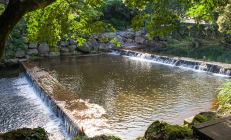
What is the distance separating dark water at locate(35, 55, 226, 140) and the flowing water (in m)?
1.51

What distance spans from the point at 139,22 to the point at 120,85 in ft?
17.6

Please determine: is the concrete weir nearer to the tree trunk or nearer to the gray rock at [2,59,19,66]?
the tree trunk

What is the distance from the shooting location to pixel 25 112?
631 centimetres

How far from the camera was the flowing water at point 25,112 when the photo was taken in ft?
17.5

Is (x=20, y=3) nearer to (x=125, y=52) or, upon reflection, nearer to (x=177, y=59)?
(x=177, y=59)

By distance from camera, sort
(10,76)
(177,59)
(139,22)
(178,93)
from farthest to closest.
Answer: (177,59) → (10,76) → (178,93) → (139,22)

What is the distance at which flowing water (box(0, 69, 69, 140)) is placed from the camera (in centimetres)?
532

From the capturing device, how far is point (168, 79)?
9.66m

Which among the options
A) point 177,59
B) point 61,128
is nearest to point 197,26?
point 177,59

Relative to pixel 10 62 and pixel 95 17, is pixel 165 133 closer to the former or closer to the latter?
pixel 95 17

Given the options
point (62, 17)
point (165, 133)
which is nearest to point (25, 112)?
point (62, 17)

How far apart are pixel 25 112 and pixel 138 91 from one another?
14.6ft

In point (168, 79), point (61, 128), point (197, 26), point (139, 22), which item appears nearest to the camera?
point (139, 22)

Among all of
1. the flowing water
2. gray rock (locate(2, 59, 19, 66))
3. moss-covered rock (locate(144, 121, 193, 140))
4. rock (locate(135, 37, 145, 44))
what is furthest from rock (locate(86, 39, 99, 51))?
moss-covered rock (locate(144, 121, 193, 140))
